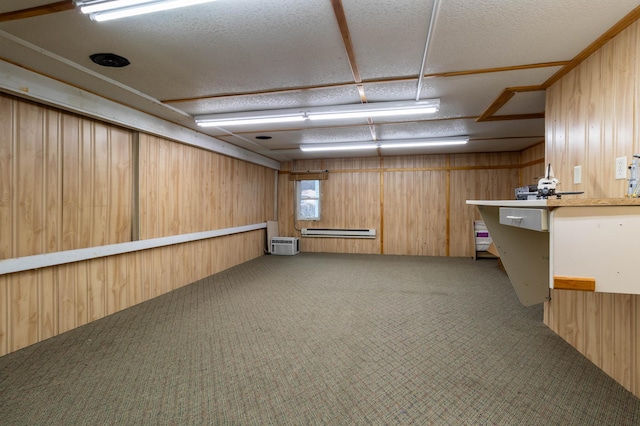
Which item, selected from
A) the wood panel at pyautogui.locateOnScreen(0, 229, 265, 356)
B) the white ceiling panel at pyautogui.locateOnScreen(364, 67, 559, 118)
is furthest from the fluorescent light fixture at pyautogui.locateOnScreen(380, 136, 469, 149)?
the wood panel at pyautogui.locateOnScreen(0, 229, 265, 356)

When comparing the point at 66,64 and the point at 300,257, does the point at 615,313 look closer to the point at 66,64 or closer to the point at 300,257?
the point at 66,64

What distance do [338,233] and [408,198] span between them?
1.88 metres

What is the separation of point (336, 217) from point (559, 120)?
5.07 metres

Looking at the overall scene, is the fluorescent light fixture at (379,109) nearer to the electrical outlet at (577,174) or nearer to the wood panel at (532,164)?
the electrical outlet at (577,174)

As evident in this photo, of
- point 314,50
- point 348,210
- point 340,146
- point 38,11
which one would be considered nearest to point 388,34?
point 314,50

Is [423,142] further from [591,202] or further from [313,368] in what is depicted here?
[313,368]

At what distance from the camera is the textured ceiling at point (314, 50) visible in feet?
5.73

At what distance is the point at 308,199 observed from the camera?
24.8 ft

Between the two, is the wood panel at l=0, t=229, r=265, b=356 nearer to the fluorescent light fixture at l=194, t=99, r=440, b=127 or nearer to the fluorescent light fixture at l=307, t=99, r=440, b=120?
the fluorescent light fixture at l=194, t=99, r=440, b=127

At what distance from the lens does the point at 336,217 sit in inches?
289

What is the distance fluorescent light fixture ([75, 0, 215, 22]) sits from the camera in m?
1.56

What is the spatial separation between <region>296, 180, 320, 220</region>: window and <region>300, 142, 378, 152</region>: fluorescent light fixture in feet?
5.22

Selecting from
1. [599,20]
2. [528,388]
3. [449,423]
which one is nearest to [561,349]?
[528,388]

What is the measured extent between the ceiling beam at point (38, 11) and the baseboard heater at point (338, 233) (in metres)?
6.08
